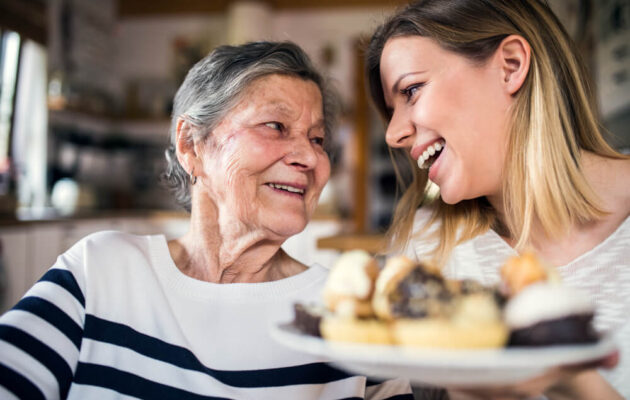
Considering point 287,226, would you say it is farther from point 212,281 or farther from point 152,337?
point 152,337

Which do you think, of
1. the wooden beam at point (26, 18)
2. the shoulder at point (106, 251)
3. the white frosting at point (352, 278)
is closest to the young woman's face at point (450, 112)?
the white frosting at point (352, 278)

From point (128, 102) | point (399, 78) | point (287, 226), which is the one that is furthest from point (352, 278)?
point (128, 102)

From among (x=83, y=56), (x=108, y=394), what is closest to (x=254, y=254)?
(x=108, y=394)

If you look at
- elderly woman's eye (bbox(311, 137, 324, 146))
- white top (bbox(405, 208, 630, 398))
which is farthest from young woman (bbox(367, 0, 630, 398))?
elderly woman's eye (bbox(311, 137, 324, 146))

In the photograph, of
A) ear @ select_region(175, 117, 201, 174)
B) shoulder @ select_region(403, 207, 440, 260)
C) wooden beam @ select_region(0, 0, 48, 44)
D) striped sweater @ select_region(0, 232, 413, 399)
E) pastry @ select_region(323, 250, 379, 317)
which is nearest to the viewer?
pastry @ select_region(323, 250, 379, 317)

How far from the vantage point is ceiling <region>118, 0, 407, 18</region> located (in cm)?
596

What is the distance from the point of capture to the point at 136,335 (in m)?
1.01

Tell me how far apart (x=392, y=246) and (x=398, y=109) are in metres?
0.43

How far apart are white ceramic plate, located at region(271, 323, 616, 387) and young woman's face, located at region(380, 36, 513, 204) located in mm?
566

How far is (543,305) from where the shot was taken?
0.51 metres

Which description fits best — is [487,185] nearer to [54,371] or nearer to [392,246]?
[392,246]

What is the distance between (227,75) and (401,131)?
402 millimetres

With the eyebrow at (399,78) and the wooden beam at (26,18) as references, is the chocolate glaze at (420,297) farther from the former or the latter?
the wooden beam at (26,18)

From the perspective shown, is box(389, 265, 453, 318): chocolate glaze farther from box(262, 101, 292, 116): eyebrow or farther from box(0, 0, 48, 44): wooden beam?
box(0, 0, 48, 44): wooden beam
